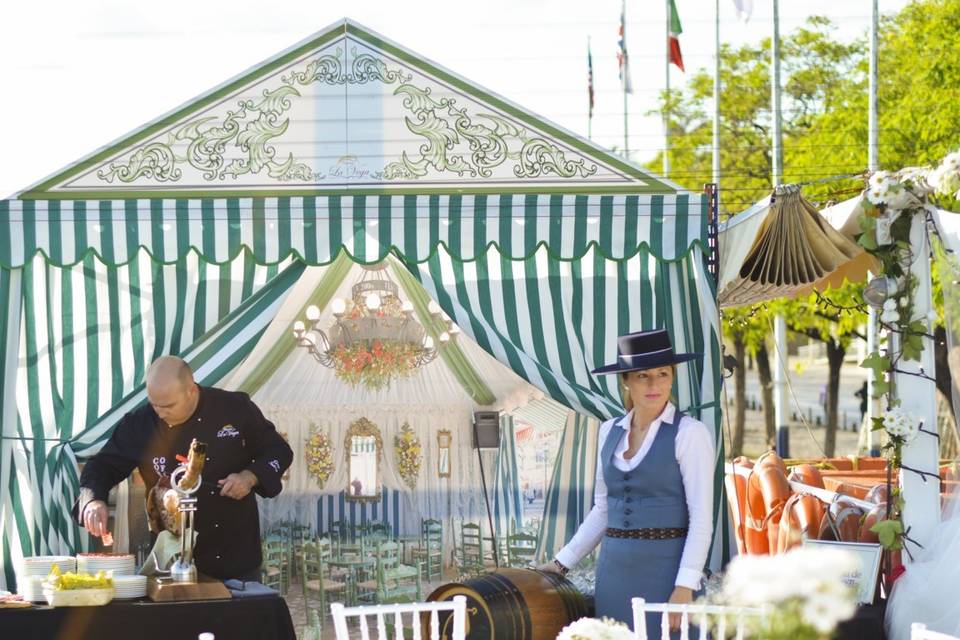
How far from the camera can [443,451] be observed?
360 inches

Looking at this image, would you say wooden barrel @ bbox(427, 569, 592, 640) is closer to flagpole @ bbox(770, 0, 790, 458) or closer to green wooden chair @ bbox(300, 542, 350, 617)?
green wooden chair @ bbox(300, 542, 350, 617)

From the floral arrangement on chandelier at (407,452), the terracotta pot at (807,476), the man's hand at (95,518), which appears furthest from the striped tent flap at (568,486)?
the man's hand at (95,518)

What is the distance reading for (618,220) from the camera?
638cm

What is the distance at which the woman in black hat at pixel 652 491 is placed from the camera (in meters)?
4.52

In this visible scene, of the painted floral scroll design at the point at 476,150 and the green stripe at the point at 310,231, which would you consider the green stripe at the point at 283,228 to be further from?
the painted floral scroll design at the point at 476,150

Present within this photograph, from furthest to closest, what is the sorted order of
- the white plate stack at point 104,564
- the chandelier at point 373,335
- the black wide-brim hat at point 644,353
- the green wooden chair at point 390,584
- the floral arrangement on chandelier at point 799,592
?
the chandelier at point 373,335
the green wooden chair at point 390,584
the white plate stack at point 104,564
the black wide-brim hat at point 644,353
the floral arrangement on chandelier at point 799,592

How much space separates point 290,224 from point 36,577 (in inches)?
83.8

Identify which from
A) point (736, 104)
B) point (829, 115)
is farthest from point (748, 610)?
point (736, 104)

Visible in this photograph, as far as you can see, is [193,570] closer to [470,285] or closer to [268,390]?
[470,285]

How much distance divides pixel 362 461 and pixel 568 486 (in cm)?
170

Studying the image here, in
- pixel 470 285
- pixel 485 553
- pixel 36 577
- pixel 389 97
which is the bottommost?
pixel 485 553

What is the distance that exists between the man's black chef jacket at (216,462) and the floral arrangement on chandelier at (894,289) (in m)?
2.54

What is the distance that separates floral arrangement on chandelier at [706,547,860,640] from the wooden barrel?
2598 mm

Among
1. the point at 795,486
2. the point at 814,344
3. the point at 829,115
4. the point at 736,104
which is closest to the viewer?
the point at 795,486
